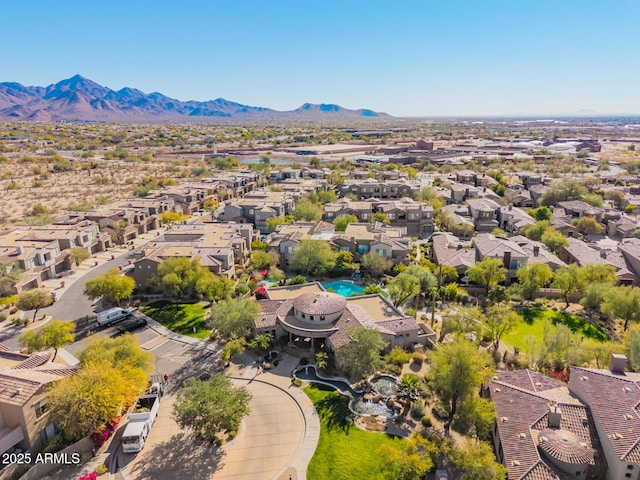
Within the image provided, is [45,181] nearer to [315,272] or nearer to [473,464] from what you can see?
[315,272]

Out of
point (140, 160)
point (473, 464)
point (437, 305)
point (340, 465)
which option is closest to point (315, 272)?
point (437, 305)

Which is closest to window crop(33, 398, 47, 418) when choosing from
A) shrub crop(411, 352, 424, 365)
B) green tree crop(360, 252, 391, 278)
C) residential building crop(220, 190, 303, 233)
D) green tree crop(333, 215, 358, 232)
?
shrub crop(411, 352, 424, 365)

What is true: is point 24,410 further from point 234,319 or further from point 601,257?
point 601,257

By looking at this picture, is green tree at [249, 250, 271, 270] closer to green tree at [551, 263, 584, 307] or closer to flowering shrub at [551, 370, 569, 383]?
flowering shrub at [551, 370, 569, 383]

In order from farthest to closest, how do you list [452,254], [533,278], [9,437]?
[452,254] < [533,278] < [9,437]

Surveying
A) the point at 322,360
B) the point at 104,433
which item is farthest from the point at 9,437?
the point at 322,360

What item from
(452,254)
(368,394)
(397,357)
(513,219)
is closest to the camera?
(368,394)
